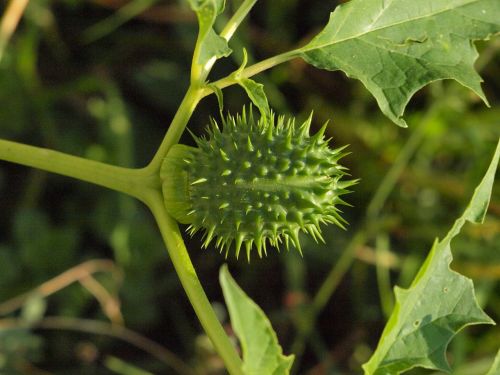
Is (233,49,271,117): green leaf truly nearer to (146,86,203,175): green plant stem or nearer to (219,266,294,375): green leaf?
(146,86,203,175): green plant stem

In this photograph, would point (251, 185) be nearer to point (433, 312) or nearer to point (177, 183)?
point (177, 183)

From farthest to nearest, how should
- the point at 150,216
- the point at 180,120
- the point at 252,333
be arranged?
the point at 150,216 → the point at 180,120 → the point at 252,333

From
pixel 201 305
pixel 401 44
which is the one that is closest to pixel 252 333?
pixel 201 305

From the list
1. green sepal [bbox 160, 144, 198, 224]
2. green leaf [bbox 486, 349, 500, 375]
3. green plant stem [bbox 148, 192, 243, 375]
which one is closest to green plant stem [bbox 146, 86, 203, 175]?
green sepal [bbox 160, 144, 198, 224]

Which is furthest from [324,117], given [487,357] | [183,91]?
[487,357]

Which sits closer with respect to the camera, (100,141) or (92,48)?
(100,141)

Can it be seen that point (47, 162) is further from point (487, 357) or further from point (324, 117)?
point (487, 357)

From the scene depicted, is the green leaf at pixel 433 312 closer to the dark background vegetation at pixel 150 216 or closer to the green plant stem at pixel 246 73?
the green plant stem at pixel 246 73
